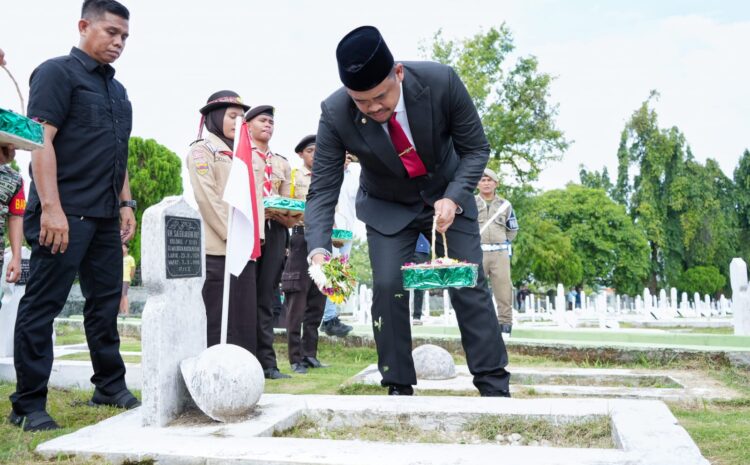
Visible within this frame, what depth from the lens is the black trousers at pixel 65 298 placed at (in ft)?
11.7

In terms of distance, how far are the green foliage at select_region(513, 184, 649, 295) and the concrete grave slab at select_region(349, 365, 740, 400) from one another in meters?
36.3

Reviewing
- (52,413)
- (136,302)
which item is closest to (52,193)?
(52,413)

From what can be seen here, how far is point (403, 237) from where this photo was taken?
13.5ft

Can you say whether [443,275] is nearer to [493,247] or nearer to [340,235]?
[340,235]

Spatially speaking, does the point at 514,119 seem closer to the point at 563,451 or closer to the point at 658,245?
the point at 658,245

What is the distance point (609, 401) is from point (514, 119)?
1028 inches

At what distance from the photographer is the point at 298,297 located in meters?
6.20

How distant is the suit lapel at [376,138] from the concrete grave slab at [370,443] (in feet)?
4.55

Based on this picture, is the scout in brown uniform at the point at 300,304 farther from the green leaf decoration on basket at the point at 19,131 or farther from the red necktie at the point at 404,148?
the green leaf decoration on basket at the point at 19,131

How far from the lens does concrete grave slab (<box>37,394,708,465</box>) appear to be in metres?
2.55

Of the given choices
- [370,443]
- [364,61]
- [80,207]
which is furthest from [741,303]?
[80,207]

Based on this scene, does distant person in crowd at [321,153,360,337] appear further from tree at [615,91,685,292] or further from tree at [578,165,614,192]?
tree at [578,165,614,192]

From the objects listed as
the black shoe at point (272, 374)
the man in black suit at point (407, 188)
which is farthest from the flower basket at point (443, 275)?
the black shoe at point (272, 374)

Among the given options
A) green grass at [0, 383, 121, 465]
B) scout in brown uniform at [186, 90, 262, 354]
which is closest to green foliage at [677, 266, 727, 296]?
scout in brown uniform at [186, 90, 262, 354]
